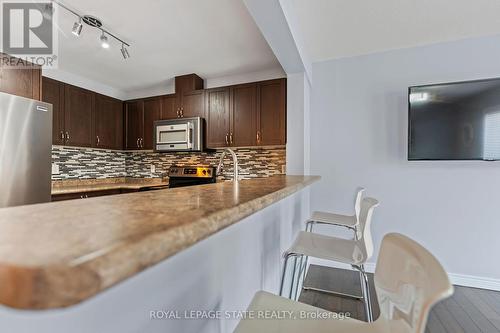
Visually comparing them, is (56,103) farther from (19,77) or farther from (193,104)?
(193,104)

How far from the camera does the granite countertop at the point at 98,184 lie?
2828 mm

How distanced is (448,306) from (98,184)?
4.29 meters

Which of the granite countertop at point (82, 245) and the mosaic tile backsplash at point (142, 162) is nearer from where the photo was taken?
the granite countertop at point (82, 245)

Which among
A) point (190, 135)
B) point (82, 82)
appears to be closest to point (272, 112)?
point (190, 135)

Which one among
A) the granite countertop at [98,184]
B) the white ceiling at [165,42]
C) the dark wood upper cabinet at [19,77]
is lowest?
the granite countertop at [98,184]

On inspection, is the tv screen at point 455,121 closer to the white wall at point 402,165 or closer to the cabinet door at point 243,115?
the white wall at point 402,165

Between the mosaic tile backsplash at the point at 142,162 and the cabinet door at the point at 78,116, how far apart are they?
300 mm

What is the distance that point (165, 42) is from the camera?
241cm

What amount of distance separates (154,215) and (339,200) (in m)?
2.60

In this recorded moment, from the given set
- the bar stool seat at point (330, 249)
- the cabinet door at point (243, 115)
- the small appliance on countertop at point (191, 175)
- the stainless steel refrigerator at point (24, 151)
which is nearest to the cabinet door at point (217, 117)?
the cabinet door at point (243, 115)

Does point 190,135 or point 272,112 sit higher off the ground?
point 272,112

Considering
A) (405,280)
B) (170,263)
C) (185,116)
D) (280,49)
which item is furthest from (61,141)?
(405,280)

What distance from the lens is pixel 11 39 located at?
230 centimetres

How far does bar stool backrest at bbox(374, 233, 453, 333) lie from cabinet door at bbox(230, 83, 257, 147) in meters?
2.45
